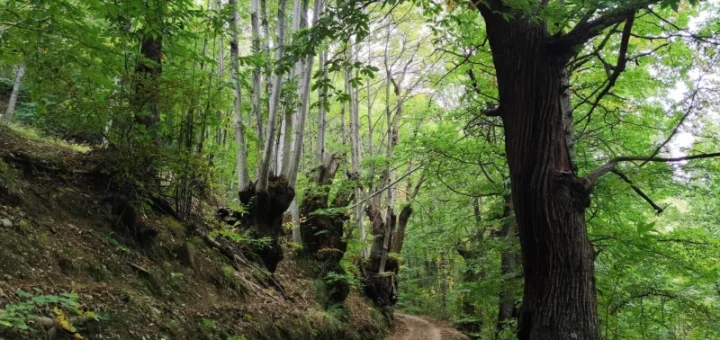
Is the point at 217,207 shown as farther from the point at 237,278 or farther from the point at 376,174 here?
the point at 376,174

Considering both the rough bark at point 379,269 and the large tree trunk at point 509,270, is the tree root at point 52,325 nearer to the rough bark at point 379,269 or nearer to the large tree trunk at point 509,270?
the large tree trunk at point 509,270

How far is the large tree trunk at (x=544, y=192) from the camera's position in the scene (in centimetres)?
308

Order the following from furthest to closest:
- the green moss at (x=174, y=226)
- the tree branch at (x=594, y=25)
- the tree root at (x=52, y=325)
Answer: the green moss at (x=174, y=226) < the tree root at (x=52, y=325) < the tree branch at (x=594, y=25)

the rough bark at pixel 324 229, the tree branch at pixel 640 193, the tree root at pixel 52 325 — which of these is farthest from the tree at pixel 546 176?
the rough bark at pixel 324 229

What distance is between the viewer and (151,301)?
4227 millimetres

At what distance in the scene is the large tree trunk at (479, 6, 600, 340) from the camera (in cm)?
308

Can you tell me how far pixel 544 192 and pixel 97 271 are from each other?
13.6ft

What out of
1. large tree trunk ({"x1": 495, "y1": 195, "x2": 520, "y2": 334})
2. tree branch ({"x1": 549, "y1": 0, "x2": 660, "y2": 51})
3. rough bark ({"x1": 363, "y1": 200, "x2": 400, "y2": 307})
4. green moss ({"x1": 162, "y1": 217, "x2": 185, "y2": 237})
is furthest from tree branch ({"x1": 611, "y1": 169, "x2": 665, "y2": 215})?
rough bark ({"x1": 363, "y1": 200, "x2": 400, "y2": 307})

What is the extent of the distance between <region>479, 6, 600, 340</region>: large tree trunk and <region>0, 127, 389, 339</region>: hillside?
10.9 ft

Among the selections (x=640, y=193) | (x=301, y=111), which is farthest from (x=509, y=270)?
(x=640, y=193)

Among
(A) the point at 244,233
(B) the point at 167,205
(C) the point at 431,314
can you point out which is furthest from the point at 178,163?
(C) the point at 431,314

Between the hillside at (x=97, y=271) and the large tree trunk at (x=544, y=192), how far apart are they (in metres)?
3.32

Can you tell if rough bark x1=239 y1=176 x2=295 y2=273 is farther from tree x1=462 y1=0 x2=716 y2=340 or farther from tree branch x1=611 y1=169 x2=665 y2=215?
tree branch x1=611 y1=169 x2=665 y2=215

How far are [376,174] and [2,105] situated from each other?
545 inches
